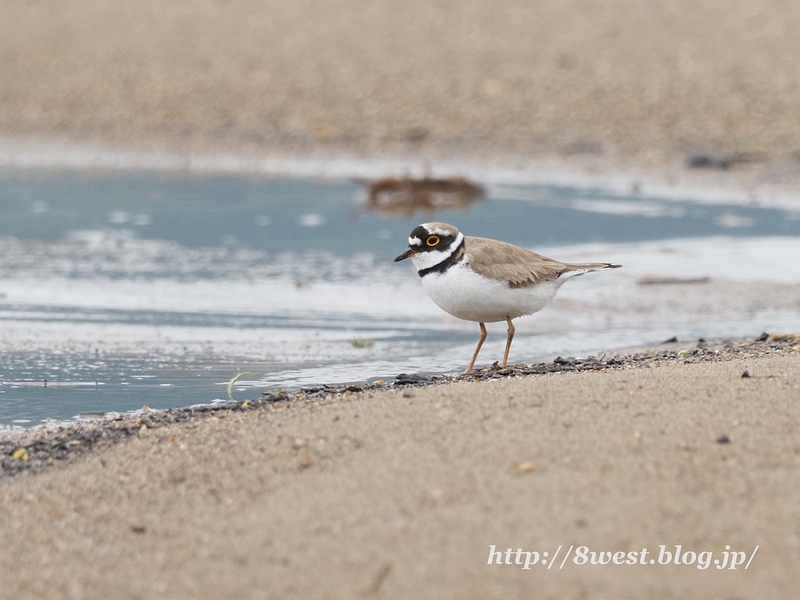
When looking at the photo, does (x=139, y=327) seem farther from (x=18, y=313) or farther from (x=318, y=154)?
(x=318, y=154)

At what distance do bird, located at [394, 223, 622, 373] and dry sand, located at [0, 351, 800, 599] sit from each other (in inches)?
51.3

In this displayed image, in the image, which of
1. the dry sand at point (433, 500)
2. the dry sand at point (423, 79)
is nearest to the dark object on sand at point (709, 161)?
the dry sand at point (423, 79)

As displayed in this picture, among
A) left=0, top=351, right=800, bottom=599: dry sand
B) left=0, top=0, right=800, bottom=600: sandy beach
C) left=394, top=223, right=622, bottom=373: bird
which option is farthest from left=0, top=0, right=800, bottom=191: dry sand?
left=0, top=351, right=800, bottom=599: dry sand

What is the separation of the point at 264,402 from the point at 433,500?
5.85 feet

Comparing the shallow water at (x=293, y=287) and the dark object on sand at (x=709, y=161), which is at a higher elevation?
the dark object on sand at (x=709, y=161)

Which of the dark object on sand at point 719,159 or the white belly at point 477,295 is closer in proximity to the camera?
the white belly at point 477,295

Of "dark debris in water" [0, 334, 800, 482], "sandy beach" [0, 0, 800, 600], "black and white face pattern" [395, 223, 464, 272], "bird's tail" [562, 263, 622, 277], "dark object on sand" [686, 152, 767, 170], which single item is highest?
"black and white face pattern" [395, 223, 464, 272]

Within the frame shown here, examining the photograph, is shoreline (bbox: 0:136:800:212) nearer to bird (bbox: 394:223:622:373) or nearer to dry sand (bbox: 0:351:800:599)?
bird (bbox: 394:223:622:373)

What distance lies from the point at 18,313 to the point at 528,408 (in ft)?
15.6

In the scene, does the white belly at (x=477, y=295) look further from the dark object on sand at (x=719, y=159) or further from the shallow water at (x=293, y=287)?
the dark object on sand at (x=719, y=159)

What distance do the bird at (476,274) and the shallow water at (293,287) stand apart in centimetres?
66

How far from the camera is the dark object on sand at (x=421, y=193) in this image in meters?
13.2

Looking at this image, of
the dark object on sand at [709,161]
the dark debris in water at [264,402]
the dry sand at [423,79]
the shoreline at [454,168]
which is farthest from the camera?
the dry sand at [423,79]

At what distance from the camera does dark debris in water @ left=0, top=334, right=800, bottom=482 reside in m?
4.62
